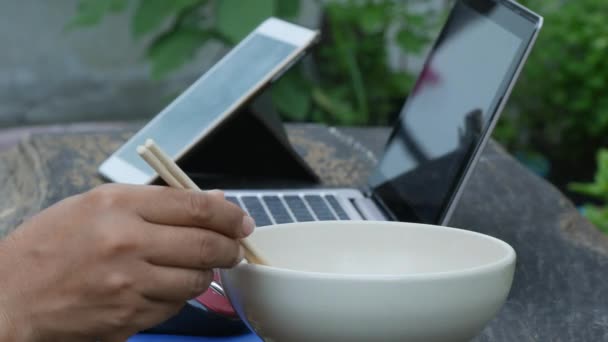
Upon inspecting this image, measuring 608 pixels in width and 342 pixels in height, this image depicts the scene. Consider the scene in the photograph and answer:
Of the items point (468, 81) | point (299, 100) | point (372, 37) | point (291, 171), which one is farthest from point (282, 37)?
point (372, 37)

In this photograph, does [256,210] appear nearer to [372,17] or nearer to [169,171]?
[169,171]

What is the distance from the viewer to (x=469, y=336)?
2.10 ft

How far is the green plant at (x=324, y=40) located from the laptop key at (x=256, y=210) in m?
1.02

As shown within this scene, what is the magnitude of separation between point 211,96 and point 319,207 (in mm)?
230

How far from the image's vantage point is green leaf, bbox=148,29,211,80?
89.9 inches

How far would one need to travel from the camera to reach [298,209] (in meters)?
1.09

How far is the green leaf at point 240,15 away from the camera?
2105 mm

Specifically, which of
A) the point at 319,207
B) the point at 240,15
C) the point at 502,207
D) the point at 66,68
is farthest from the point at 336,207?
the point at 66,68

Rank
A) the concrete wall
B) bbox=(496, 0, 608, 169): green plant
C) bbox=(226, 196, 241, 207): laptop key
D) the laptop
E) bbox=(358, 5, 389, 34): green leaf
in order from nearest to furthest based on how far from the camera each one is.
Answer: the laptop
bbox=(226, 196, 241, 207): laptop key
bbox=(358, 5, 389, 34): green leaf
the concrete wall
bbox=(496, 0, 608, 169): green plant

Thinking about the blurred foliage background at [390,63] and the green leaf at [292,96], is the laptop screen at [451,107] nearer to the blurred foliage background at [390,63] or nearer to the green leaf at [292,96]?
the blurred foliage background at [390,63]

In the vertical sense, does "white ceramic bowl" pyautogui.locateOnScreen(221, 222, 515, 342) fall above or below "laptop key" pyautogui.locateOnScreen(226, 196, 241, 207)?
above

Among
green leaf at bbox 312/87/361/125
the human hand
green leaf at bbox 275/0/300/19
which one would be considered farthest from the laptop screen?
green leaf at bbox 312/87/361/125

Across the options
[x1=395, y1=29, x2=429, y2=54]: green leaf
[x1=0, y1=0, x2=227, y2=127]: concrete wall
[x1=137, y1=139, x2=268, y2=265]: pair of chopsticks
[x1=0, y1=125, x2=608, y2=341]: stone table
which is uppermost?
[x1=137, y1=139, x2=268, y2=265]: pair of chopsticks

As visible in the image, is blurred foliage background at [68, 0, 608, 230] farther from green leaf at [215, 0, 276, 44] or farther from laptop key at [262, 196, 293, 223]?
laptop key at [262, 196, 293, 223]
